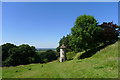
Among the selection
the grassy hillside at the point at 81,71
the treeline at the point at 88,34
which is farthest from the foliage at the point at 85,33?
the grassy hillside at the point at 81,71

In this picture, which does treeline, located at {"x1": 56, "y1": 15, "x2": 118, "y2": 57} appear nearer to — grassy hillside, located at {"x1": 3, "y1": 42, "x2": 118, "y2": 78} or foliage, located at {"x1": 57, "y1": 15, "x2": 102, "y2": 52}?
foliage, located at {"x1": 57, "y1": 15, "x2": 102, "y2": 52}

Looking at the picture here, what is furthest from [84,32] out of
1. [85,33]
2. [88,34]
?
[88,34]

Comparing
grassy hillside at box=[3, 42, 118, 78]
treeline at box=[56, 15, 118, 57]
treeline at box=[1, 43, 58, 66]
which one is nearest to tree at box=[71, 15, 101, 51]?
treeline at box=[56, 15, 118, 57]

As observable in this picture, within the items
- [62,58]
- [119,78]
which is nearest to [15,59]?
[62,58]

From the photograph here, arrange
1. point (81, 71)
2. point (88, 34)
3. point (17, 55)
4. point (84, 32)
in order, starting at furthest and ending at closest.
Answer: point (17, 55) → point (84, 32) → point (88, 34) → point (81, 71)

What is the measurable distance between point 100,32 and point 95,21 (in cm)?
374

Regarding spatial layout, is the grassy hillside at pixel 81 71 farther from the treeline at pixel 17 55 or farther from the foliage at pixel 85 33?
the treeline at pixel 17 55

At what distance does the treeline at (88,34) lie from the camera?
101ft

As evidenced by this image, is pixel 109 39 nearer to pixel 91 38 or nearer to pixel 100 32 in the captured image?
pixel 100 32

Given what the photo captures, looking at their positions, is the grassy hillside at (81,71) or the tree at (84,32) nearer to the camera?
the grassy hillside at (81,71)

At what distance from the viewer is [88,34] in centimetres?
3038

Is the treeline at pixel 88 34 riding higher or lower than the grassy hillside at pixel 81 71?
higher

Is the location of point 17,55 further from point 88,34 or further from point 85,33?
point 88,34

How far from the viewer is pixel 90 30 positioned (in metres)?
31.3
